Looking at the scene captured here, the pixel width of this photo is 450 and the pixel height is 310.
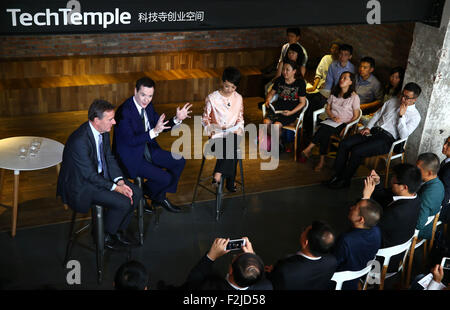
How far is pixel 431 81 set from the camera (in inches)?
232

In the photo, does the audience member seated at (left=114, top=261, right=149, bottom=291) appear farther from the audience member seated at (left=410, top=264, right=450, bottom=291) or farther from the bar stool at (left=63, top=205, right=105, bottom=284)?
the audience member seated at (left=410, top=264, right=450, bottom=291)

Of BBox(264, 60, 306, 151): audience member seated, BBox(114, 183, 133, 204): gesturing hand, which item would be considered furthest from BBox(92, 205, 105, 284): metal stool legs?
BBox(264, 60, 306, 151): audience member seated

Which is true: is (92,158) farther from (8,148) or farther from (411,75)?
(411,75)

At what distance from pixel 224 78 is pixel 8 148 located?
6.86 ft

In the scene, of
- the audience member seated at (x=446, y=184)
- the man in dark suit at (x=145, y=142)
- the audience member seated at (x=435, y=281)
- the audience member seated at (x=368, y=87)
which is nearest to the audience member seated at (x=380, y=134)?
the audience member seated at (x=368, y=87)

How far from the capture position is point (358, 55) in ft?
26.7

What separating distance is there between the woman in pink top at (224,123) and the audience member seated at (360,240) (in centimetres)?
182

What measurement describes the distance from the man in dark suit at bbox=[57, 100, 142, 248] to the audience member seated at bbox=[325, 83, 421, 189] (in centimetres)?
260

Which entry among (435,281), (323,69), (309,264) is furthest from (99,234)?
(323,69)

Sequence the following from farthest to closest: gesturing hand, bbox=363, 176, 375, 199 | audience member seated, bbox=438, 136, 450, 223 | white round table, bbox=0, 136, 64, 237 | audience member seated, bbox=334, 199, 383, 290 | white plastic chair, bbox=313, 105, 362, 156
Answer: white plastic chair, bbox=313, 105, 362, 156 < audience member seated, bbox=438, 136, 450, 223 < white round table, bbox=0, 136, 64, 237 < gesturing hand, bbox=363, 176, 375, 199 < audience member seated, bbox=334, 199, 383, 290

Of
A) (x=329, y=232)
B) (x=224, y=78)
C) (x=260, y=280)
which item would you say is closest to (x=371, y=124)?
(x=224, y=78)

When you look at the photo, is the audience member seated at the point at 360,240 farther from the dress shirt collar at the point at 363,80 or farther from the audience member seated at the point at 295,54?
the audience member seated at the point at 295,54

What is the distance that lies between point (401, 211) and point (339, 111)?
2444mm

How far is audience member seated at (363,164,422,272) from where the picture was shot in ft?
13.6
